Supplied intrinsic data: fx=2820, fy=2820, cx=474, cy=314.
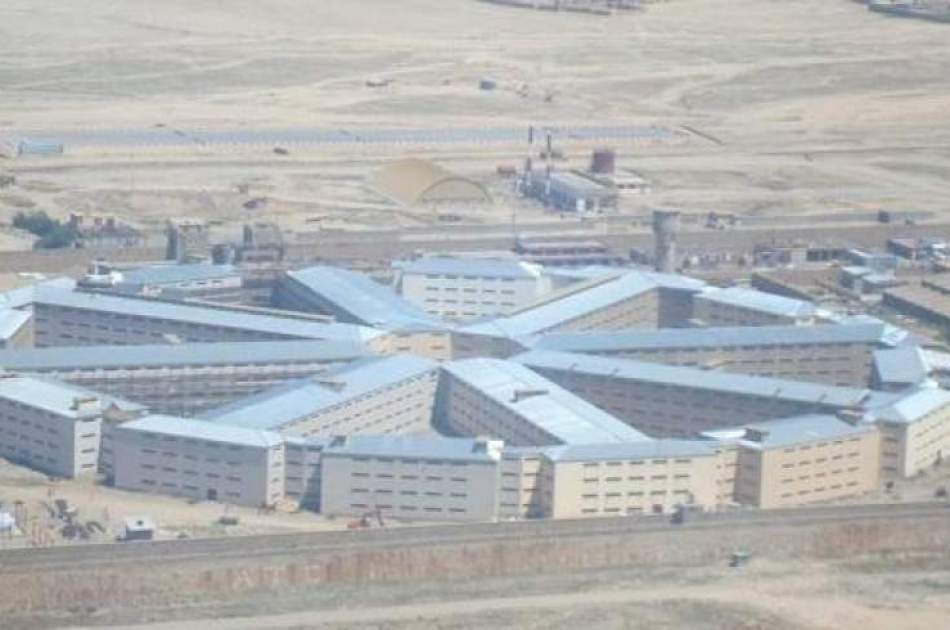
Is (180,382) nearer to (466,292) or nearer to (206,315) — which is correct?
(206,315)

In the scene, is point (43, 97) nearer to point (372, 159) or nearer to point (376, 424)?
point (372, 159)

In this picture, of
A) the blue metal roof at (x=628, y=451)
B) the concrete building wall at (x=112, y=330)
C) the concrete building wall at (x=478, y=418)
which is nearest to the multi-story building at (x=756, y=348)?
the concrete building wall at (x=478, y=418)

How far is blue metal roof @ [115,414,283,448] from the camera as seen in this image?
1898 centimetres

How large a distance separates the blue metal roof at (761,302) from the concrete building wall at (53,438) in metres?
6.25

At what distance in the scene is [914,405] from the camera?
20281 mm

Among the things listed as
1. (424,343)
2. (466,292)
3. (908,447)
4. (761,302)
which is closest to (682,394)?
(908,447)

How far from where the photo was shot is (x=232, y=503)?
1894cm

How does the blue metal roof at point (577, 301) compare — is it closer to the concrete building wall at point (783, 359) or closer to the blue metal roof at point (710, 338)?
the blue metal roof at point (710, 338)

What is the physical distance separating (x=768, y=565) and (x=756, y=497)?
44.3 inches

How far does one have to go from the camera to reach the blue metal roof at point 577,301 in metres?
22.6

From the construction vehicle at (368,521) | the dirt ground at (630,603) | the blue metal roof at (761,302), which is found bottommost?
the dirt ground at (630,603)

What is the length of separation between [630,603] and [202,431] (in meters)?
3.55

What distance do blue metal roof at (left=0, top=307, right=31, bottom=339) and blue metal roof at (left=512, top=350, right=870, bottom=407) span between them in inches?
160

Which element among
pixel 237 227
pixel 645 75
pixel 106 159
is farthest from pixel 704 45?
pixel 237 227
